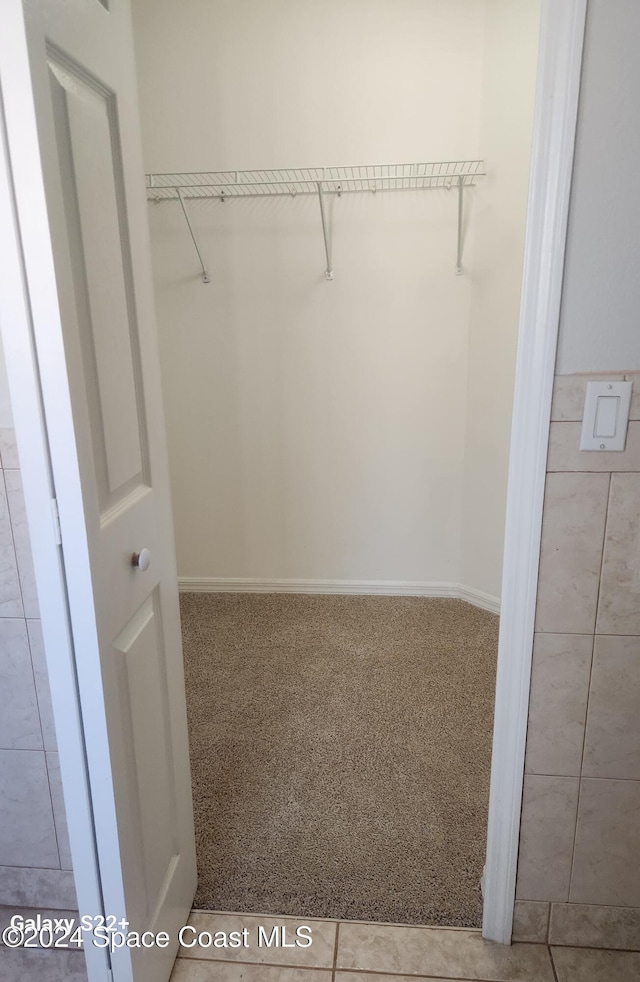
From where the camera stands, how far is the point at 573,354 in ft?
3.43

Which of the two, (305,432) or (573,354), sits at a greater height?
(573,354)

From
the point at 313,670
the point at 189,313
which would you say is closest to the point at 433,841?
the point at 313,670

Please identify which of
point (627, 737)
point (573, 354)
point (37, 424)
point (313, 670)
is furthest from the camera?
point (313, 670)

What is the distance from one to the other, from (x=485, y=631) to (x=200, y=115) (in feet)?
8.58

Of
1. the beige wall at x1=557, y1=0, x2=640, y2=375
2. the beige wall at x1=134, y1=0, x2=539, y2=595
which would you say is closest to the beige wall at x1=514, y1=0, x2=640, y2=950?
the beige wall at x1=557, y1=0, x2=640, y2=375

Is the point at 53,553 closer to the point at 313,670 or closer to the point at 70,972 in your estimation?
the point at 70,972

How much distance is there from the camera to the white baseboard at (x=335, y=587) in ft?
9.84

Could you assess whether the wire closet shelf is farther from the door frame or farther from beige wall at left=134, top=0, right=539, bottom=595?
the door frame

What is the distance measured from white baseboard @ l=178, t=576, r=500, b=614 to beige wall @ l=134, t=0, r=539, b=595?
0.04 m

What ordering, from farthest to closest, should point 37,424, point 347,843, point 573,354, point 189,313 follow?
point 189,313
point 347,843
point 573,354
point 37,424

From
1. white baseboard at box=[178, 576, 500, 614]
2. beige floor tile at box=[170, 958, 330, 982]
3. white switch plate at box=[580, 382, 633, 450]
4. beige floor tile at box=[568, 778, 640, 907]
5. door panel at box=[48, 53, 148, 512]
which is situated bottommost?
beige floor tile at box=[170, 958, 330, 982]

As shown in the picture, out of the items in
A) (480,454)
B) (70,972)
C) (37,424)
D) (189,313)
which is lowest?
(70,972)

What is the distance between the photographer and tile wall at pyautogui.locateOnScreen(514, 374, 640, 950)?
3.59ft

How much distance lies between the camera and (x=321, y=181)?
251 centimetres
